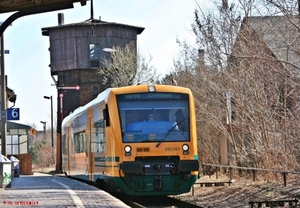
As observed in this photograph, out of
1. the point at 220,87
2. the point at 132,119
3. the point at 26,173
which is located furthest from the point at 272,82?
the point at 26,173

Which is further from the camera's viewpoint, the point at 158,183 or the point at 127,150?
the point at 127,150

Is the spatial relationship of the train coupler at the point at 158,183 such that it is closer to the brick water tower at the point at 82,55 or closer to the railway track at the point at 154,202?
the railway track at the point at 154,202

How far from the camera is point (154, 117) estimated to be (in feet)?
64.6

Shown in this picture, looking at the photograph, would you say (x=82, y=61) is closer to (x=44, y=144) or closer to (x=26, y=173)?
(x=26, y=173)

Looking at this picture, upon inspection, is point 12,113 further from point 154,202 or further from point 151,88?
point 151,88

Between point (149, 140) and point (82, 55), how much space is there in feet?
153

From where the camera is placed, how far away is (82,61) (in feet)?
213

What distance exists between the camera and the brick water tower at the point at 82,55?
6494 cm

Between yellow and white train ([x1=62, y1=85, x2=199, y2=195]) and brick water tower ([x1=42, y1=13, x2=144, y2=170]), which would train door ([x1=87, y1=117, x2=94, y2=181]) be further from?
brick water tower ([x1=42, y1=13, x2=144, y2=170])

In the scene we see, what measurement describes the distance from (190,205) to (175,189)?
586mm

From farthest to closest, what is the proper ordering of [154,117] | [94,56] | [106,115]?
1. [94,56]
2. [106,115]
3. [154,117]

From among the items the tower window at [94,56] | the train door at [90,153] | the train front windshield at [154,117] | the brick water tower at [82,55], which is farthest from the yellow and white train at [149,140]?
the tower window at [94,56]

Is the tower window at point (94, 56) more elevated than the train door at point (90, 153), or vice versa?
the tower window at point (94, 56)

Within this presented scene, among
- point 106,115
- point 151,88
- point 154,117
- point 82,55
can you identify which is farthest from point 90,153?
point 82,55
